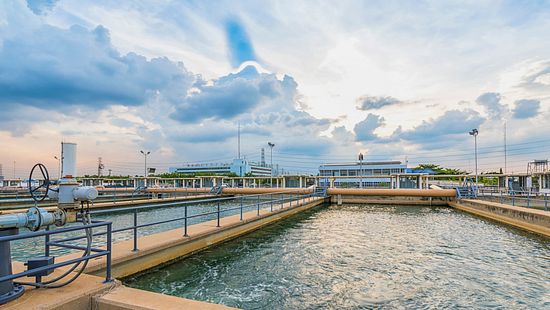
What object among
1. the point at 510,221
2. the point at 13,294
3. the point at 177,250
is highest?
the point at 13,294

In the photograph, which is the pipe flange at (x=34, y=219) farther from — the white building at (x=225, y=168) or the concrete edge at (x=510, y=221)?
the white building at (x=225, y=168)

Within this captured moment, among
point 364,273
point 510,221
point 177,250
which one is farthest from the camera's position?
point 510,221

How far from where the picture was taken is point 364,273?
6.98 metres

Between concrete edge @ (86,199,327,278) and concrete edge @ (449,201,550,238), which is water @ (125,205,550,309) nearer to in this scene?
concrete edge @ (86,199,327,278)

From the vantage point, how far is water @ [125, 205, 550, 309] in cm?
561

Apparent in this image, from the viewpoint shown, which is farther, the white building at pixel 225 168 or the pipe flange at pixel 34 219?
the white building at pixel 225 168

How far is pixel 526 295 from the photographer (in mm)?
5910

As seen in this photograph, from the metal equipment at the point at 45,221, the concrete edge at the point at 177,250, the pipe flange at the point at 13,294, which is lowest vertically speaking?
the concrete edge at the point at 177,250

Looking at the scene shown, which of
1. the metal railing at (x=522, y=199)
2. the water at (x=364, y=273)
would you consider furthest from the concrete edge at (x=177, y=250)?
the metal railing at (x=522, y=199)

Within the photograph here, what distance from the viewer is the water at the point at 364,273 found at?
18.4 ft

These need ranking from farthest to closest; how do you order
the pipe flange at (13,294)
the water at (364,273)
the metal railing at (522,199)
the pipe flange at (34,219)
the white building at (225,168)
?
the white building at (225,168)
the metal railing at (522,199)
the water at (364,273)
the pipe flange at (34,219)
the pipe flange at (13,294)

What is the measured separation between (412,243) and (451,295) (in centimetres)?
464

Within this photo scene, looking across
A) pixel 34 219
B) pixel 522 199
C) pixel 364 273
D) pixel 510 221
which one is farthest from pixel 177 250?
pixel 522 199

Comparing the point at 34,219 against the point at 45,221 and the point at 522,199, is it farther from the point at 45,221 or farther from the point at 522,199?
the point at 522,199
